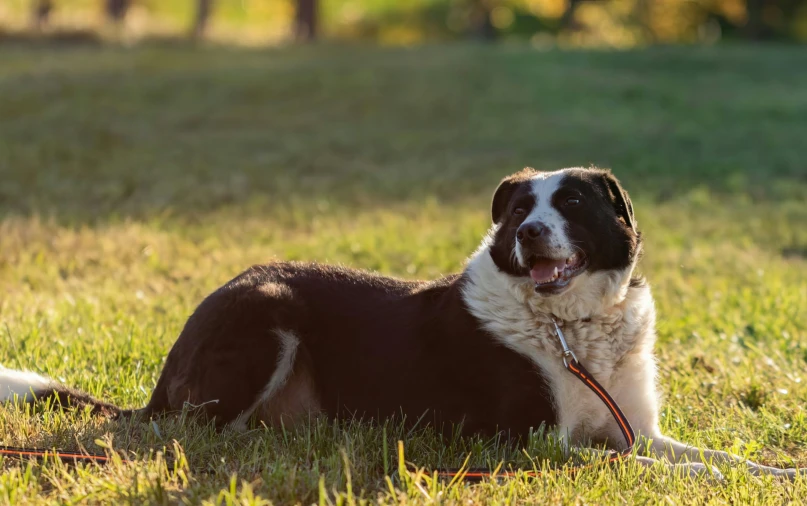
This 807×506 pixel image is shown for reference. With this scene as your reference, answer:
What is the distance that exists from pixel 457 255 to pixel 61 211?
4770 mm

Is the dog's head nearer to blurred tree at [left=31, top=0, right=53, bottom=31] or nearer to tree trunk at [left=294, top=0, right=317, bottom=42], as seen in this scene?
blurred tree at [left=31, top=0, right=53, bottom=31]

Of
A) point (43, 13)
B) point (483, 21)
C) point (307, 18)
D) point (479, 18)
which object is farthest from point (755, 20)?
point (43, 13)

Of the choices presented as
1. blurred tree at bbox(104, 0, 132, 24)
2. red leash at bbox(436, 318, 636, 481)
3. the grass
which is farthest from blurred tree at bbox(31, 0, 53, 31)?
red leash at bbox(436, 318, 636, 481)

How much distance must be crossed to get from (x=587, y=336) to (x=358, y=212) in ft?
23.5

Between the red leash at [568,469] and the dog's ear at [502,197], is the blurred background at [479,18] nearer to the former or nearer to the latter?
the dog's ear at [502,197]

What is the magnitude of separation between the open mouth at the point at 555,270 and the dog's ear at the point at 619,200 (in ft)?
1.09

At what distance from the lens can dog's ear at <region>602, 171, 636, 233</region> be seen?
419 cm

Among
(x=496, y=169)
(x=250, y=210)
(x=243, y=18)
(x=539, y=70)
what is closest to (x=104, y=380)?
(x=250, y=210)

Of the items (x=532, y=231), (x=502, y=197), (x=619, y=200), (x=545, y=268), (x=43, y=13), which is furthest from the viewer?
(x=43, y=13)

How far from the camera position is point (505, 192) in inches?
173

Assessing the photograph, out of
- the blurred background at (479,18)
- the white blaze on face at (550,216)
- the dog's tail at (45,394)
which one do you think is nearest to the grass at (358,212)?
the dog's tail at (45,394)

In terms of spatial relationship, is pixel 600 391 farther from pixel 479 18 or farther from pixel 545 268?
pixel 479 18

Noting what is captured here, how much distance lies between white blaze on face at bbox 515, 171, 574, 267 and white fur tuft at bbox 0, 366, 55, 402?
2.24 meters

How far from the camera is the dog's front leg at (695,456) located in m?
3.84
